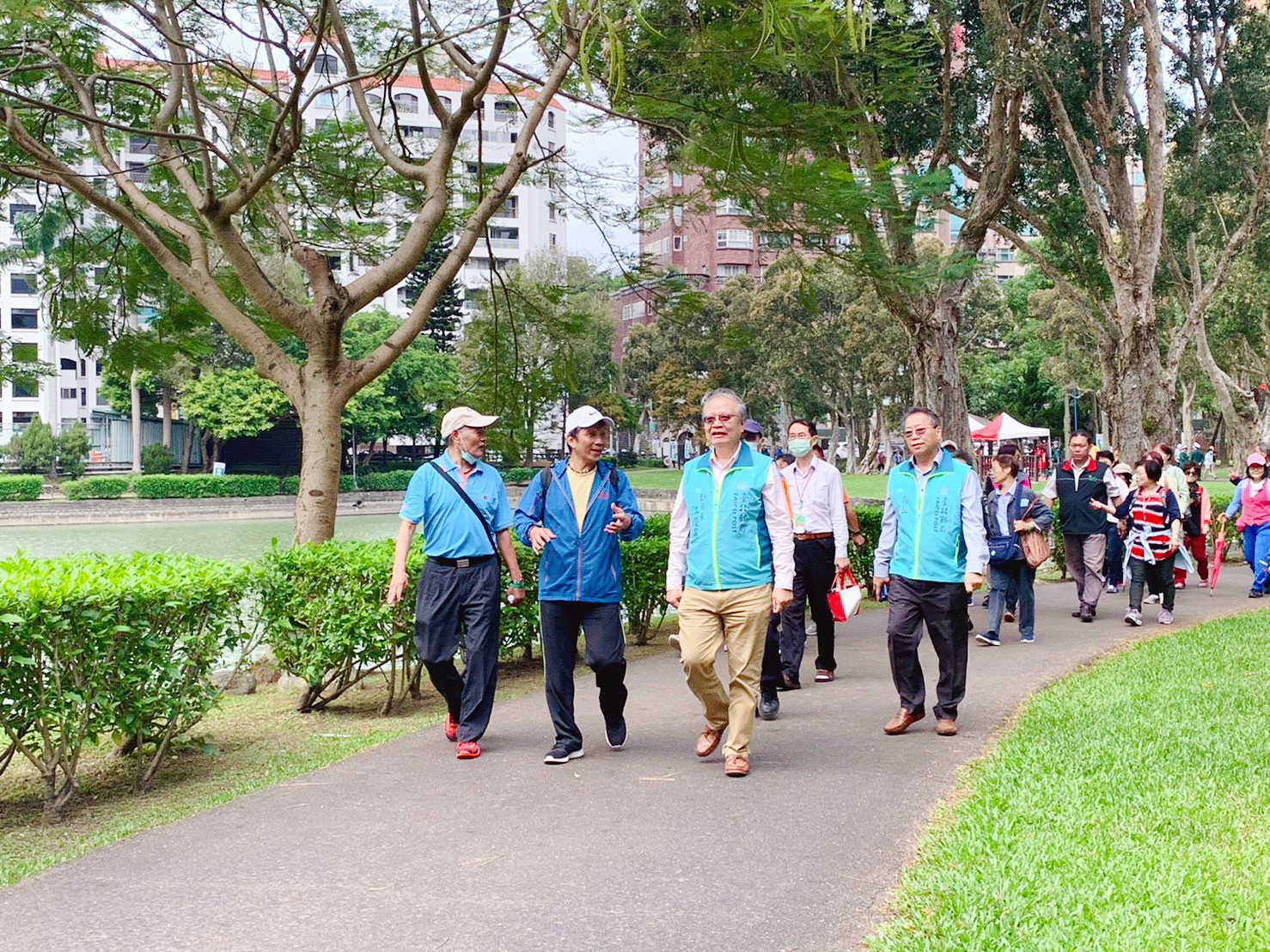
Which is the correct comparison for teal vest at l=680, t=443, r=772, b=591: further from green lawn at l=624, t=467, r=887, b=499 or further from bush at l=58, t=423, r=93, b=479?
bush at l=58, t=423, r=93, b=479

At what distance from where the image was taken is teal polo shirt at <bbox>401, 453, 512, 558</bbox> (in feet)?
21.6

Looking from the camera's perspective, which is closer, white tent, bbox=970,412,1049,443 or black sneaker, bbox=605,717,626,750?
black sneaker, bbox=605,717,626,750

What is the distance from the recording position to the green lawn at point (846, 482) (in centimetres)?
4122

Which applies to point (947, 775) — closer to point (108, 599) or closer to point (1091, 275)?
point (108, 599)

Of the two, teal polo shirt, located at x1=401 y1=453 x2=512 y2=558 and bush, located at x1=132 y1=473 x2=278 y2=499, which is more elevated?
teal polo shirt, located at x1=401 y1=453 x2=512 y2=558

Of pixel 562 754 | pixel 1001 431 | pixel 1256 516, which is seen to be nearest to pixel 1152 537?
pixel 1256 516

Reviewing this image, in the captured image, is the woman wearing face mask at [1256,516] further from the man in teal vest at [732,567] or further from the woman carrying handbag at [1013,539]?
the man in teal vest at [732,567]

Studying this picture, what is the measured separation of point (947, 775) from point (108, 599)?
160 inches

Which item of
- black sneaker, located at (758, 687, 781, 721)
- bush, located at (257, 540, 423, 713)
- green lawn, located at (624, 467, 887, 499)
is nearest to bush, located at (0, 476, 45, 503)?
green lawn, located at (624, 467, 887, 499)

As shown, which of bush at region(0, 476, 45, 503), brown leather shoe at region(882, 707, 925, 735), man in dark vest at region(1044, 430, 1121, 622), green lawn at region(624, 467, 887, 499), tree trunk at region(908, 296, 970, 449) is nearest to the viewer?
brown leather shoe at region(882, 707, 925, 735)

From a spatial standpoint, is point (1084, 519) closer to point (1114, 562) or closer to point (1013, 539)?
point (1013, 539)

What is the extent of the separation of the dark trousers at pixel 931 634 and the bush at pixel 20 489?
41.4 metres

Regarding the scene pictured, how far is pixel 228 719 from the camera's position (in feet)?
28.8

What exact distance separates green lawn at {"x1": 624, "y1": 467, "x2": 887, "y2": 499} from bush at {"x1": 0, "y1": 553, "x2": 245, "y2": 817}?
2898 centimetres
